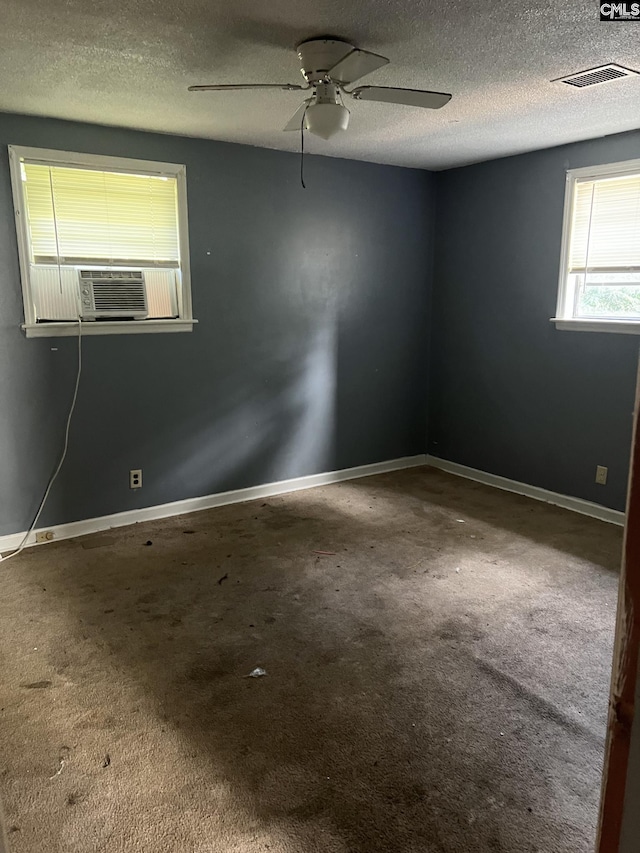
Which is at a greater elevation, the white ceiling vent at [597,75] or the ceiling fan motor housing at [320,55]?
the white ceiling vent at [597,75]

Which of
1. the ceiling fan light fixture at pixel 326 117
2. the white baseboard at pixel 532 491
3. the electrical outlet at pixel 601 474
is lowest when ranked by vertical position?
the white baseboard at pixel 532 491

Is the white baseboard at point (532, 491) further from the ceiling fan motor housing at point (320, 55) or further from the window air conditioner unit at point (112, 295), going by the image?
the ceiling fan motor housing at point (320, 55)

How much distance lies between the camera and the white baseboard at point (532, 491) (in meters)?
4.06

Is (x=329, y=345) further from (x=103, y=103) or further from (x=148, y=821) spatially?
(x=148, y=821)

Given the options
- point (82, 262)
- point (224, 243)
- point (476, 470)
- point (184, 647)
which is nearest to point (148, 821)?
point (184, 647)

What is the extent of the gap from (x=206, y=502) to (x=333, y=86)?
2796 millimetres

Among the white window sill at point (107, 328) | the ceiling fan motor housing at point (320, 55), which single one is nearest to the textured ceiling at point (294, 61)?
the ceiling fan motor housing at point (320, 55)

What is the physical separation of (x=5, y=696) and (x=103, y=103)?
2.83 metres

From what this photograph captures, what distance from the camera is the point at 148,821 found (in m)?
1.74

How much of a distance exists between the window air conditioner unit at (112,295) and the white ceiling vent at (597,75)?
257 cm

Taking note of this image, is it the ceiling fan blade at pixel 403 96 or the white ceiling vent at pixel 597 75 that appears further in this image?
the white ceiling vent at pixel 597 75

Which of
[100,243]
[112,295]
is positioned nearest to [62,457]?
[112,295]

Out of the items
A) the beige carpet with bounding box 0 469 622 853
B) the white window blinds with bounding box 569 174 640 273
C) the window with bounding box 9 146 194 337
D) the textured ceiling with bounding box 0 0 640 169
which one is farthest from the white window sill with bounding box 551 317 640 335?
the window with bounding box 9 146 194 337
